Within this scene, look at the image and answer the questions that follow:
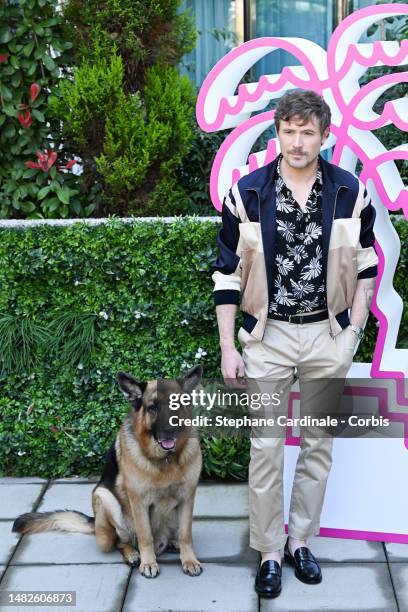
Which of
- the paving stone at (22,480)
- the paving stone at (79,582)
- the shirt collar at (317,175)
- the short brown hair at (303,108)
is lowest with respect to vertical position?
the paving stone at (22,480)

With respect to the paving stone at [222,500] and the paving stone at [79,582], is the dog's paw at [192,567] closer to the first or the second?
the paving stone at [79,582]

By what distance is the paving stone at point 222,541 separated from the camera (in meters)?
4.17

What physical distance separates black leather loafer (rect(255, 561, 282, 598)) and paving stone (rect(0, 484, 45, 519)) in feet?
4.95

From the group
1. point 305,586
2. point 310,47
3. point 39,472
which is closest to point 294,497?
point 305,586

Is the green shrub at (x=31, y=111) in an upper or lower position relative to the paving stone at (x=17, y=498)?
upper

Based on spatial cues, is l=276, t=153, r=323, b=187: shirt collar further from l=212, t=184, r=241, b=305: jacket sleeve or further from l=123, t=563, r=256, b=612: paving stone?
l=123, t=563, r=256, b=612: paving stone

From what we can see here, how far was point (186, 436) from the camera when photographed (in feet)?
13.1

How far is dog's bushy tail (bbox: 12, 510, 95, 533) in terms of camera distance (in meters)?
4.36

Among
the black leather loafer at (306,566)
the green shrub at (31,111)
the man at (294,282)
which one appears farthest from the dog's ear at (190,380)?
the green shrub at (31,111)

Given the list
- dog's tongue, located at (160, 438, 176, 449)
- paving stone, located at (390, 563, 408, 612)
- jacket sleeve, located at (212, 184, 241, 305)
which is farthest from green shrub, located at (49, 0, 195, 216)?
paving stone, located at (390, 563, 408, 612)

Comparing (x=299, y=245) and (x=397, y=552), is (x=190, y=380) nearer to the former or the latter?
(x=299, y=245)

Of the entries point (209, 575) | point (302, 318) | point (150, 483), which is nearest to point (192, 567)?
point (209, 575)

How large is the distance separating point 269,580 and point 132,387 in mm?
1064

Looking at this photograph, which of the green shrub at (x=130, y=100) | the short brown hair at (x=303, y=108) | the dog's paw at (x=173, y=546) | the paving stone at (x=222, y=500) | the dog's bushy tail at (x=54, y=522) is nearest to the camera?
the short brown hair at (x=303, y=108)
